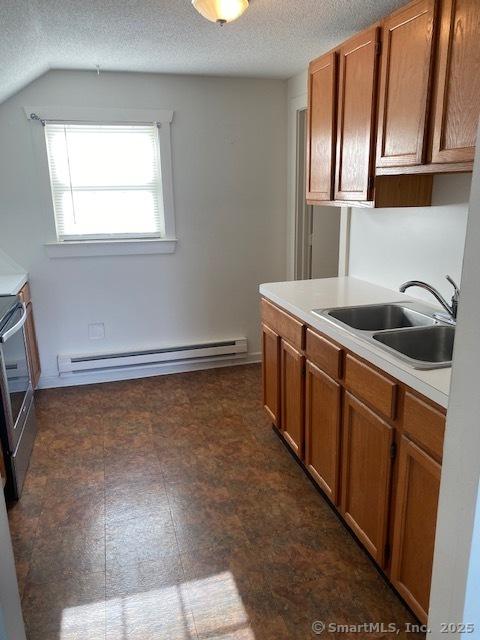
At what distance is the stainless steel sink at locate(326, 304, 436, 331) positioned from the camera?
2.19 m

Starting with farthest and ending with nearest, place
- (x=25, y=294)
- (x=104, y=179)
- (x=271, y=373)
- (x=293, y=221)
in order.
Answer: (x=293, y=221), (x=104, y=179), (x=25, y=294), (x=271, y=373)

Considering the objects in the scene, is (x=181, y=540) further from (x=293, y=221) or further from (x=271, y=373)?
(x=293, y=221)

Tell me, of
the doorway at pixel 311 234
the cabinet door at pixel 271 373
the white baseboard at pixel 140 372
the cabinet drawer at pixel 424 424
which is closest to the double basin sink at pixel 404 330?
the cabinet drawer at pixel 424 424

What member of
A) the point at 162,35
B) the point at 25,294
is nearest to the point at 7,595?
the point at 25,294

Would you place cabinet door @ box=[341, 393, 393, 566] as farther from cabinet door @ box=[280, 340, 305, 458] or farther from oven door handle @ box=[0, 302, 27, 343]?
oven door handle @ box=[0, 302, 27, 343]

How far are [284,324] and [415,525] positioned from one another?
1.17 metres

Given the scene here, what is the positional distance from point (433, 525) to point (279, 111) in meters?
3.21

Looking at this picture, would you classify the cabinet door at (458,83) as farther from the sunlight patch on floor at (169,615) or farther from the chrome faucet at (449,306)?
the sunlight patch on floor at (169,615)

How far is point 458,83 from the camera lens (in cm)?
156

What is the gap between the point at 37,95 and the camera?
319 centimetres

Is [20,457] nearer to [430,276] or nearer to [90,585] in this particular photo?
[90,585]

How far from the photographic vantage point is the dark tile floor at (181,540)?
1.65 m

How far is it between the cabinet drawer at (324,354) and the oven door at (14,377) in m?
1.41

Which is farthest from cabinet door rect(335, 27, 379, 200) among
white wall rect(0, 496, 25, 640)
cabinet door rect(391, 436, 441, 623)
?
white wall rect(0, 496, 25, 640)
